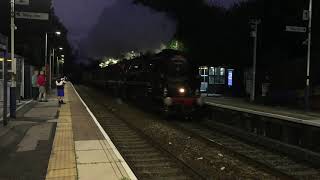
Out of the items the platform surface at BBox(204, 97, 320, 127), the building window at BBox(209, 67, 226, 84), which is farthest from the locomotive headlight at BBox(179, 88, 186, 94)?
the building window at BBox(209, 67, 226, 84)

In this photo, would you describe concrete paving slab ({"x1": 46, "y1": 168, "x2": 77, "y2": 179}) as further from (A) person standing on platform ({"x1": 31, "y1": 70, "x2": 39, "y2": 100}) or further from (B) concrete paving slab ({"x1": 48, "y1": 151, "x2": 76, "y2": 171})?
(A) person standing on platform ({"x1": 31, "y1": 70, "x2": 39, "y2": 100})

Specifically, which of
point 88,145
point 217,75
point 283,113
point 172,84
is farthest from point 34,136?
point 217,75

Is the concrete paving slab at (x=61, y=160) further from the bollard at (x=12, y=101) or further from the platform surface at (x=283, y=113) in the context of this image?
the bollard at (x=12, y=101)

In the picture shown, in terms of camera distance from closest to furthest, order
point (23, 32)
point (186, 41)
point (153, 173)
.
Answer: point (153, 173), point (186, 41), point (23, 32)

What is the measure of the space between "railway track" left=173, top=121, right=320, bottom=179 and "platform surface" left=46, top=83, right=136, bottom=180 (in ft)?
10.5

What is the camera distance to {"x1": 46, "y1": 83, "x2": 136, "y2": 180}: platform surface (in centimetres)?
838

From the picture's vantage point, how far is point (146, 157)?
11.3 m

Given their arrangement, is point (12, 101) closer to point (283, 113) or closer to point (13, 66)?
point (13, 66)

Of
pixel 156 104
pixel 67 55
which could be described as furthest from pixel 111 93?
pixel 67 55

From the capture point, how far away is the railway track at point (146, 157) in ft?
30.7

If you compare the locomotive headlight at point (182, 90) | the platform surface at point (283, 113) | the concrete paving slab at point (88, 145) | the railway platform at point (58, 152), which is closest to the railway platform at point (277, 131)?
the platform surface at point (283, 113)

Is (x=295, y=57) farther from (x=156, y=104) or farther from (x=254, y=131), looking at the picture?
(x=254, y=131)

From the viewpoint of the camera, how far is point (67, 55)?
14588 cm

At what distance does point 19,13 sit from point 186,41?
30.8 m
